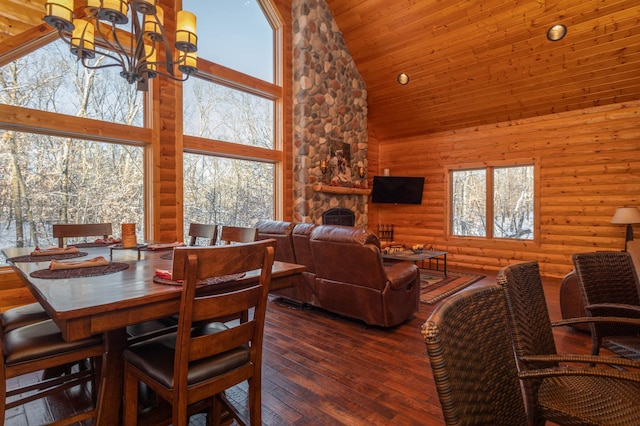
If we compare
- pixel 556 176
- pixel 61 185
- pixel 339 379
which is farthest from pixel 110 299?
pixel 556 176

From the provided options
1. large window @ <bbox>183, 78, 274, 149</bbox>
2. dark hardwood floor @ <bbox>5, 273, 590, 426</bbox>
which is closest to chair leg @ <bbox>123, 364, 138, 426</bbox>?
dark hardwood floor @ <bbox>5, 273, 590, 426</bbox>

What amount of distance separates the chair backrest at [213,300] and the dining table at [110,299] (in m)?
0.17

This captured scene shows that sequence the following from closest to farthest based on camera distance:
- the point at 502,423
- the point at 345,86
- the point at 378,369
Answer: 1. the point at 502,423
2. the point at 378,369
3. the point at 345,86

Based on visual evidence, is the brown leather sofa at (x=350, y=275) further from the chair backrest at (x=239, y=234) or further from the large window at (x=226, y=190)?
the large window at (x=226, y=190)

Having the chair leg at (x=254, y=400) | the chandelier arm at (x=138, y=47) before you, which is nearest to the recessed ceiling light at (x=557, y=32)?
the chandelier arm at (x=138, y=47)

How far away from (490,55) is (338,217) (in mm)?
3666

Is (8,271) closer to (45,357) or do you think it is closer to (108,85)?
(108,85)

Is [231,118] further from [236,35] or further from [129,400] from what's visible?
[129,400]

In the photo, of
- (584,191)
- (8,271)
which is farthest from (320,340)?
(584,191)

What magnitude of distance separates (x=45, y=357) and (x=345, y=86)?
243 inches

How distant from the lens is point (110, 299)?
50.6 inches

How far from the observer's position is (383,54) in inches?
241

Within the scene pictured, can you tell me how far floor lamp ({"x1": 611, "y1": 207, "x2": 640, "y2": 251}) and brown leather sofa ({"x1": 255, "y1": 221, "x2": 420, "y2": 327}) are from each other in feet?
11.7

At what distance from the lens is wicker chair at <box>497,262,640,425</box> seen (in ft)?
3.90
